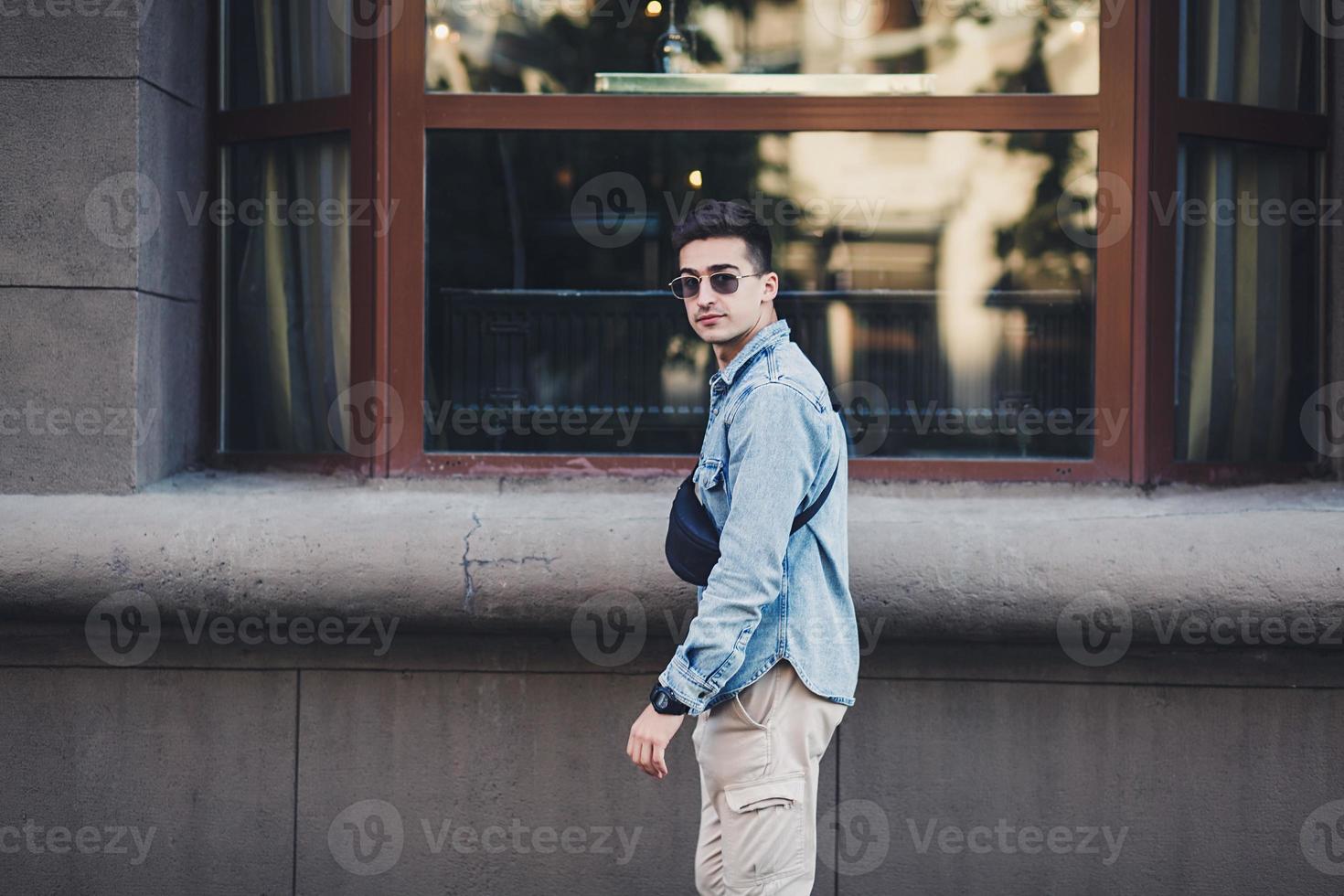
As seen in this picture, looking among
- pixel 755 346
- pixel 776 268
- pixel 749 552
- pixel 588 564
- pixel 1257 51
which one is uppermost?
pixel 1257 51

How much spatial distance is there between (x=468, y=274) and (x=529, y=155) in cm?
50

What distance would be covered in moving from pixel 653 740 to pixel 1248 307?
317cm

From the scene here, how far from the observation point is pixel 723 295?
110 inches

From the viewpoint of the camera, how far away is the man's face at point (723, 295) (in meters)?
2.79

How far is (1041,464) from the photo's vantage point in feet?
14.6

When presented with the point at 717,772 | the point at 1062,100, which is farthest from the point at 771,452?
the point at 1062,100

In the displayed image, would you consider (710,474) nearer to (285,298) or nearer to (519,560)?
(519,560)

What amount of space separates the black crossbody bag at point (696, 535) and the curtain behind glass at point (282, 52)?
2591 millimetres

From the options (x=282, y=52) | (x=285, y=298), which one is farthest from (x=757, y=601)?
(x=282, y=52)

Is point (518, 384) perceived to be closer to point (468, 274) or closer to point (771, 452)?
point (468, 274)

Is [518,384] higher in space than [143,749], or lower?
higher

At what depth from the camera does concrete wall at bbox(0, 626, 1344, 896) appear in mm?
4016

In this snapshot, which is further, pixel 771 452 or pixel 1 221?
pixel 1 221

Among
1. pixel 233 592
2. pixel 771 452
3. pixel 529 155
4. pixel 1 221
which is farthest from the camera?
pixel 529 155
